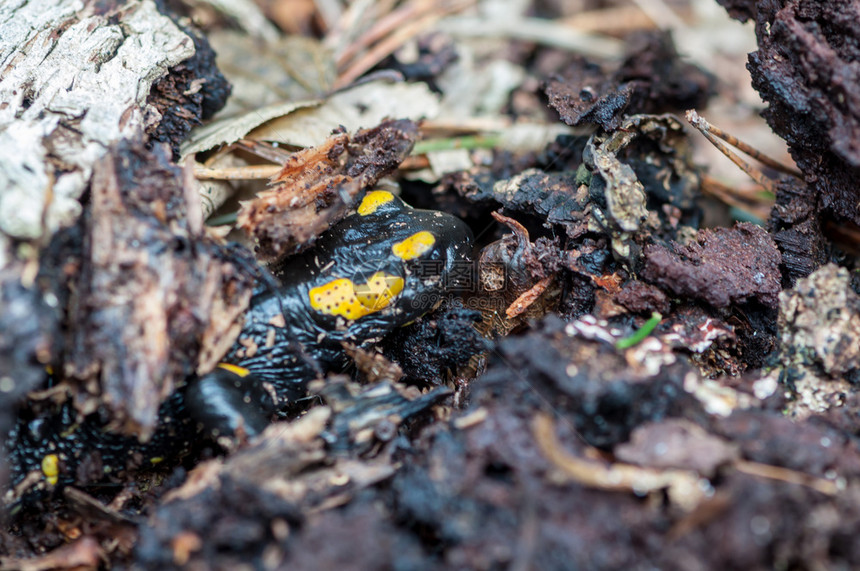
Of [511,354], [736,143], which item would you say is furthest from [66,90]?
[736,143]

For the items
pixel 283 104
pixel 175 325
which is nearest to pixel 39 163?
pixel 175 325

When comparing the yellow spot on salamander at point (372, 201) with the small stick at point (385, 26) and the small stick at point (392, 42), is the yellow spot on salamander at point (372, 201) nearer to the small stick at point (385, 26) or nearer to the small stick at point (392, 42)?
the small stick at point (392, 42)

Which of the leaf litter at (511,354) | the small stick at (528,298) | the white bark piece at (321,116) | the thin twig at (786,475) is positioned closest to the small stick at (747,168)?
the leaf litter at (511,354)

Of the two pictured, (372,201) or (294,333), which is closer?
(294,333)

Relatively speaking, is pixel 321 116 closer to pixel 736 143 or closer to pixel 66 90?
pixel 66 90

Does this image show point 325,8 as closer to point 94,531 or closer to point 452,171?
point 452,171

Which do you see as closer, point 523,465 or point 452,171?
point 523,465

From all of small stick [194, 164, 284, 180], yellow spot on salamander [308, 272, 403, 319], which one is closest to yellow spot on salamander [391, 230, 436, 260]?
yellow spot on salamander [308, 272, 403, 319]

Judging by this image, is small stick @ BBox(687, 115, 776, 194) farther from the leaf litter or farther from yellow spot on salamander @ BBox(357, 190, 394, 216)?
yellow spot on salamander @ BBox(357, 190, 394, 216)
